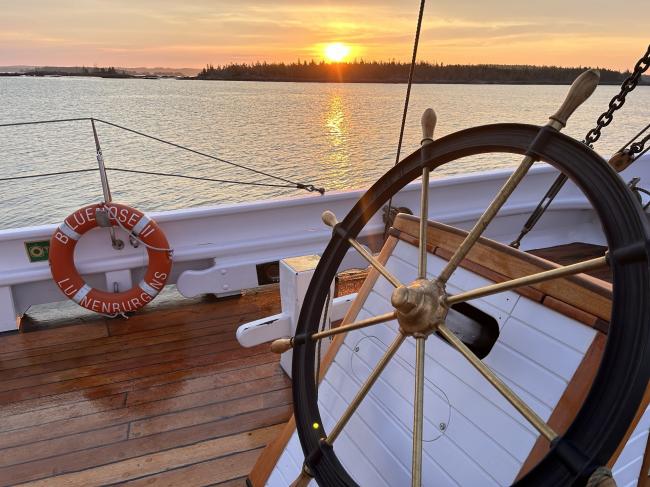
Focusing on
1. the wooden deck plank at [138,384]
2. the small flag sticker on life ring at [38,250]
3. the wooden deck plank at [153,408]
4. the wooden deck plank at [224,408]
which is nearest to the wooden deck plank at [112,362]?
the wooden deck plank at [138,384]

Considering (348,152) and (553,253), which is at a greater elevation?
(553,253)

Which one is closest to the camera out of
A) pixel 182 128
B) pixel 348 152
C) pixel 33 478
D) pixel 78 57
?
pixel 33 478

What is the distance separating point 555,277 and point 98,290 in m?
2.26

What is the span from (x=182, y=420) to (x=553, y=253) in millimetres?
2544

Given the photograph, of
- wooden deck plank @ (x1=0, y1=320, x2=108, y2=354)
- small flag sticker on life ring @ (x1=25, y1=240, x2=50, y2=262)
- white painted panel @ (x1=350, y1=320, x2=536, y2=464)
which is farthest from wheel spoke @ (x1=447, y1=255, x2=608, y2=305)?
small flag sticker on life ring @ (x1=25, y1=240, x2=50, y2=262)

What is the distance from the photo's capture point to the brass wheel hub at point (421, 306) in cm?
83

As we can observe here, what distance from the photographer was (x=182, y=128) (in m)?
13.3

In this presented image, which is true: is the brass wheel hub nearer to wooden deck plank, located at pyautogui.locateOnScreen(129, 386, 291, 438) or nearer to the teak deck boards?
the teak deck boards

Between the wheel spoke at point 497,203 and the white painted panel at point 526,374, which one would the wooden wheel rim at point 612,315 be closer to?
the wheel spoke at point 497,203

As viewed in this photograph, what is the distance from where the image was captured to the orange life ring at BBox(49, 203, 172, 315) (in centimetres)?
235

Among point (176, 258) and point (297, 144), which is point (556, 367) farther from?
point (297, 144)

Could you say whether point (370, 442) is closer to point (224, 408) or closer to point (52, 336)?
point (224, 408)

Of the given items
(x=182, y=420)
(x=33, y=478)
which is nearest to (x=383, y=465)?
(x=182, y=420)

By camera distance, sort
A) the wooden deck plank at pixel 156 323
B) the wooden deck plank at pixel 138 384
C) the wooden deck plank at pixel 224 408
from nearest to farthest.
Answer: the wooden deck plank at pixel 224 408
the wooden deck plank at pixel 138 384
the wooden deck plank at pixel 156 323
